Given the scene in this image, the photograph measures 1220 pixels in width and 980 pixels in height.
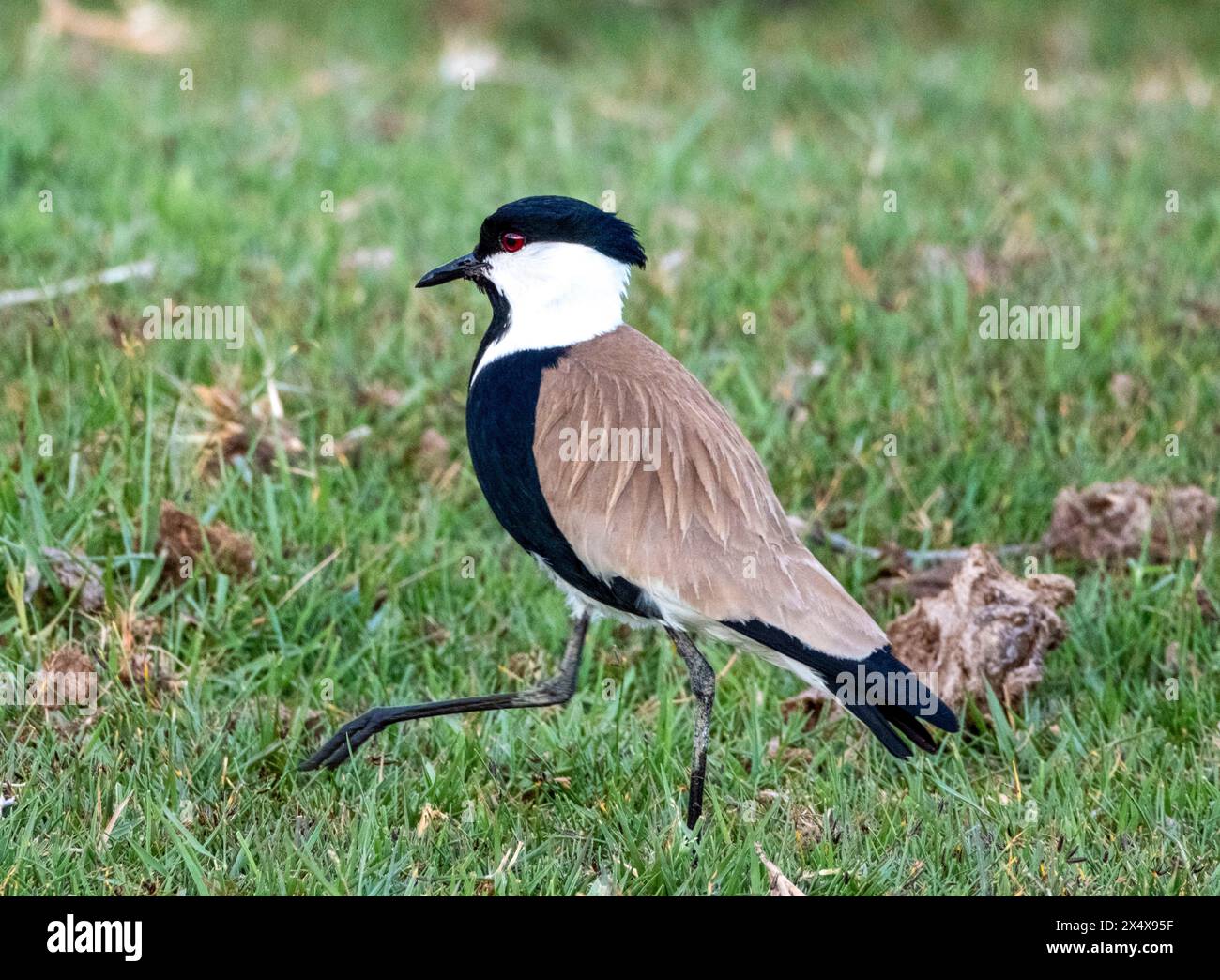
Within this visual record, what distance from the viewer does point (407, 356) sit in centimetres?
584

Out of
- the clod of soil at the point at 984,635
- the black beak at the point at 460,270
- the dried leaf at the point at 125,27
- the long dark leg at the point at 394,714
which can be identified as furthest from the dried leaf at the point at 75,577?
the dried leaf at the point at 125,27

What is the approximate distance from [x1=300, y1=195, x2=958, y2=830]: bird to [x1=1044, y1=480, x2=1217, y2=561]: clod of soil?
1686 mm

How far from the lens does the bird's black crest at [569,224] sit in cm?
377

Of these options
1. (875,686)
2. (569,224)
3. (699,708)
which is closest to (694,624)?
(699,708)

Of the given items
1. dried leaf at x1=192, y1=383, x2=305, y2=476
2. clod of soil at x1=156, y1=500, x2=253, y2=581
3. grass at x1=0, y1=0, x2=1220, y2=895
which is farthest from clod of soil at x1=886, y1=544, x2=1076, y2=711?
dried leaf at x1=192, y1=383, x2=305, y2=476

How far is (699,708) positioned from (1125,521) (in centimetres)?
191

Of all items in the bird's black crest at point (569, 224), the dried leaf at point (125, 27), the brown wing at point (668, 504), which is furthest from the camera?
the dried leaf at point (125, 27)

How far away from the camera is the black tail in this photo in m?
3.51

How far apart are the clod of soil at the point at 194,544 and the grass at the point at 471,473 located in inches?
2.3

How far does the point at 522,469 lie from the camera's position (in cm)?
372

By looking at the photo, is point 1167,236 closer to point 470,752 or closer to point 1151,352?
point 1151,352

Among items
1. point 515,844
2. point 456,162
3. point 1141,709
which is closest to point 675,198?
point 456,162

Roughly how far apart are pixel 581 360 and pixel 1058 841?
146cm

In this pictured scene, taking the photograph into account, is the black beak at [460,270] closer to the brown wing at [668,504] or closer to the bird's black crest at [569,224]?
the bird's black crest at [569,224]
